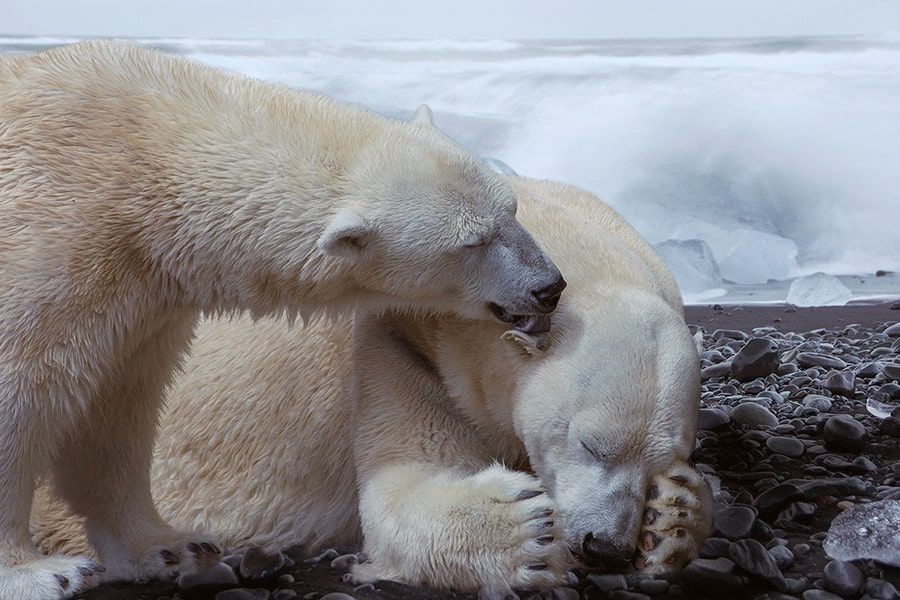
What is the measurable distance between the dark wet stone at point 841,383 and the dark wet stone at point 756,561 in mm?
1491

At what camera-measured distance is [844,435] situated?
3.09 meters

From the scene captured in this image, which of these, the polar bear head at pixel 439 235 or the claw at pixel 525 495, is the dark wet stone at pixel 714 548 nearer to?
the claw at pixel 525 495

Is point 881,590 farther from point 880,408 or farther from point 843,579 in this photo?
point 880,408

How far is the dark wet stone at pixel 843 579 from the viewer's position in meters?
2.18

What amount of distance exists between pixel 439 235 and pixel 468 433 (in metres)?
0.53

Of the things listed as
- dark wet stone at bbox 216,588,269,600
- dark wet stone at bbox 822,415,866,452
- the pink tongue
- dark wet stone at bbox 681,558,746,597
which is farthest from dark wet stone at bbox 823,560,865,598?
dark wet stone at bbox 216,588,269,600

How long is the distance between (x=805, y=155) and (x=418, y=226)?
4358 mm

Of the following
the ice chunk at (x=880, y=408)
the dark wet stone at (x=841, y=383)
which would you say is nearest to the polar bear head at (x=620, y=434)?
the ice chunk at (x=880, y=408)

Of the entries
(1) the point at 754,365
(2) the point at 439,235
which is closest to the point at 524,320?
(2) the point at 439,235

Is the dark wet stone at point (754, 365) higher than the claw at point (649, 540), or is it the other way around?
the claw at point (649, 540)

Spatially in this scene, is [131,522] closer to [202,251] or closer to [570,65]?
[202,251]

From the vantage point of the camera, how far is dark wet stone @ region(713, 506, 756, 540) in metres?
2.50

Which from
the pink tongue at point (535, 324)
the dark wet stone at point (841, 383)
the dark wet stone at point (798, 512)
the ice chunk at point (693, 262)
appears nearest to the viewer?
the pink tongue at point (535, 324)

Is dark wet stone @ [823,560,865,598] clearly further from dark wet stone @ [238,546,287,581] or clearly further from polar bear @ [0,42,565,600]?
dark wet stone @ [238,546,287,581]
